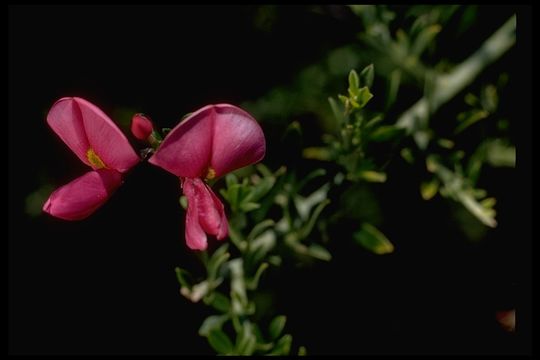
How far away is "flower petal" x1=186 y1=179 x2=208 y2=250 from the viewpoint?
0.94 meters

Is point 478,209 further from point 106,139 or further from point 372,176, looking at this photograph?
point 106,139

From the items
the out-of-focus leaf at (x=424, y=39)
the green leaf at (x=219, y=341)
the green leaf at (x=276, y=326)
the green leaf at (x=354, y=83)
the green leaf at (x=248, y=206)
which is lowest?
the green leaf at (x=219, y=341)

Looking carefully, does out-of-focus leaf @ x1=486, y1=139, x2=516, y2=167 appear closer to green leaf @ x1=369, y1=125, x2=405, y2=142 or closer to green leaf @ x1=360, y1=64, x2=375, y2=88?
green leaf @ x1=369, y1=125, x2=405, y2=142

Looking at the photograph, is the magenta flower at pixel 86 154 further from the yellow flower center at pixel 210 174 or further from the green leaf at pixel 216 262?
the green leaf at pixel 216 262

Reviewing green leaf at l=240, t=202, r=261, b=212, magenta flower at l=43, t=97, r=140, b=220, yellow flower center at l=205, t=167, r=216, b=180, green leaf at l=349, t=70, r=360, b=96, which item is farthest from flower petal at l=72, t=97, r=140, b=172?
green leaf at l=349, t=70, r=360, b=96

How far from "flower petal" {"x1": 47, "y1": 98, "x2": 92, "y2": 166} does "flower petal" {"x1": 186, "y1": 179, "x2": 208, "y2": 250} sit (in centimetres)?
18

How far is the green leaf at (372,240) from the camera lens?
1.25 meters

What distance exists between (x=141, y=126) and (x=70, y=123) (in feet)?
0.37

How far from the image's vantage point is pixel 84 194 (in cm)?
98

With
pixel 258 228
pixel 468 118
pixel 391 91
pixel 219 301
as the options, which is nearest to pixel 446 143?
pixel 468 118

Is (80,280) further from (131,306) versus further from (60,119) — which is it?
(60,119)

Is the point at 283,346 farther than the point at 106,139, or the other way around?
the point at 283,346

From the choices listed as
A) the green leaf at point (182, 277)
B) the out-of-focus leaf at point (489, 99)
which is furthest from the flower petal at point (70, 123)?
the out-of-focus leaf at point (489, 99)

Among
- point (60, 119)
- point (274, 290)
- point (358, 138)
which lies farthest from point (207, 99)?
point (60, 119)
